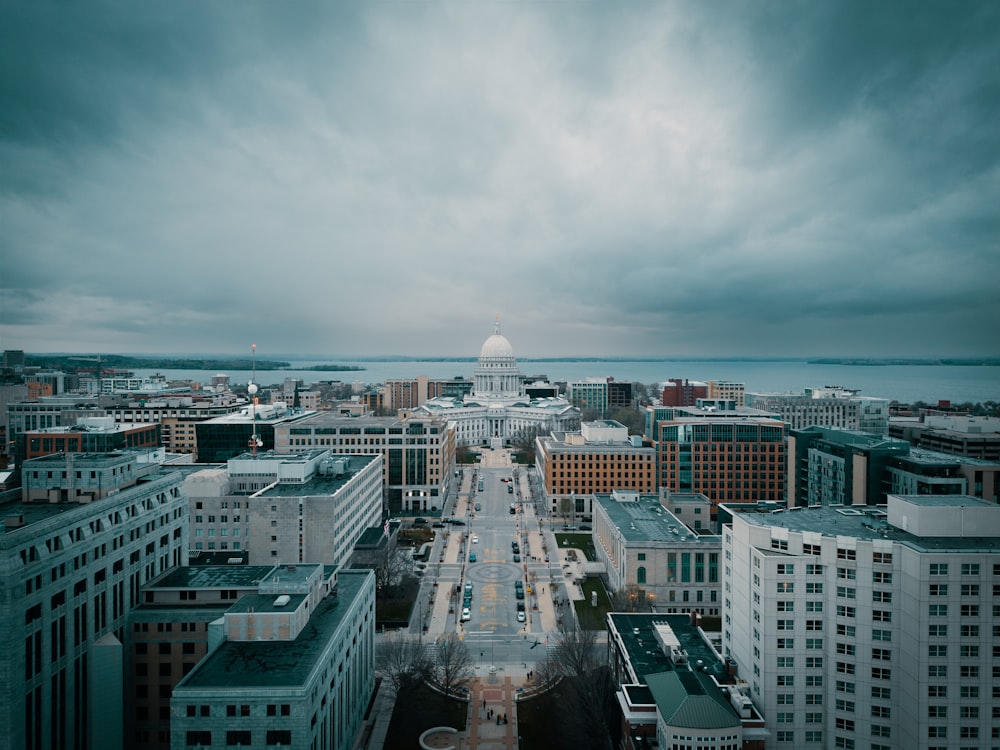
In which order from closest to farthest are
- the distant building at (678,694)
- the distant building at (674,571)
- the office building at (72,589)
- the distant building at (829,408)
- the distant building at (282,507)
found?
the office building at (72,589)
the distant building at (678,694)
the distant building at (674,571)
the distant building at (282,507)
the distant building at (829,408)

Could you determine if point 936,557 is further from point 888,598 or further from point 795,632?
point 795,632

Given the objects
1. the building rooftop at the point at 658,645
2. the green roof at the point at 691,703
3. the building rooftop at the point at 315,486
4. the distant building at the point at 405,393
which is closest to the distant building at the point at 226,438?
the building rooftop at the point at 315,486

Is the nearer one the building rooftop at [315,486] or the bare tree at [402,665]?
the bare tree at [402,665]

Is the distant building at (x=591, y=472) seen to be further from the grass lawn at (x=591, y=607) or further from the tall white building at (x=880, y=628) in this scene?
the tall white building at (x=880, y=628)

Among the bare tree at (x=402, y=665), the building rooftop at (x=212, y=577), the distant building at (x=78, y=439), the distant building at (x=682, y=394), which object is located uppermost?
the distant building at (x=682, y=394)

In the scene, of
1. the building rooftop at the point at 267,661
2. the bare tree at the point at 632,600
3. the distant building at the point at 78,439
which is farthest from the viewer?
the distant building at the point at 78,439

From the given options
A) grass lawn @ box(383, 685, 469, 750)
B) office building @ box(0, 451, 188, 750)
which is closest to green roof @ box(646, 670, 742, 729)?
grass lawn @ box(383, 685, 469, 750)

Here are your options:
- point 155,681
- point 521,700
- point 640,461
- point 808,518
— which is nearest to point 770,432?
point 640,461
